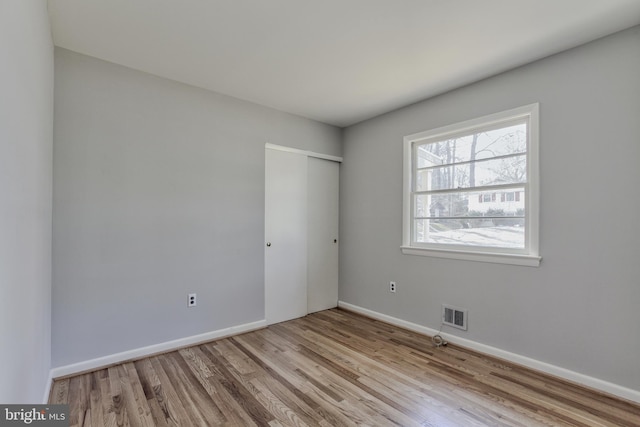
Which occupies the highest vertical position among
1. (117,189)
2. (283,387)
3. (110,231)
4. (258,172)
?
(258,172)

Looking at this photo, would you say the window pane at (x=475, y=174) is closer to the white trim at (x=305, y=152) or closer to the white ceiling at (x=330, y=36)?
the white ceiling at (x=330, y=36)

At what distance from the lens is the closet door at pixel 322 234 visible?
159 inches

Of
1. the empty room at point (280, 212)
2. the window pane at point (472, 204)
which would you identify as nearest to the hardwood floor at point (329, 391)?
the empty room at point (280, 212)

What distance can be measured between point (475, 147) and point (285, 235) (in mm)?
2261

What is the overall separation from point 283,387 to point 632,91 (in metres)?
3.17

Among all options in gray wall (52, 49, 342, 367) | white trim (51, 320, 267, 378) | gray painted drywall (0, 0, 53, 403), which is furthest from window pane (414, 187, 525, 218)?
gray painted drywall (0, 0, 53, 403)

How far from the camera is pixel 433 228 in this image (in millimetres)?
3340

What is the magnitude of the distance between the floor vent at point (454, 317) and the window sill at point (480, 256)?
1.67 feet

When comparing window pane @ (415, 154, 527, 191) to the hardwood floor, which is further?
window pane @ (415, 154, 527, 191)

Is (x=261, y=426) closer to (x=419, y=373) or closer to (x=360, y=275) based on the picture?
(x=419, y=373)

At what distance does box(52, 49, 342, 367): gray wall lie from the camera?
239 centimetres

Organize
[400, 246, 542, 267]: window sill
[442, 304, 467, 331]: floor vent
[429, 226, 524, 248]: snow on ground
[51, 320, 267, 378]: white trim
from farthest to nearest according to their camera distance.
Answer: [442, 304, 467, 331]: floor vent → [429, 226, 524, 248]: snow on ground → [400, 246, 542, 267]: window sill → [51, 320, 267, 378]: white trim

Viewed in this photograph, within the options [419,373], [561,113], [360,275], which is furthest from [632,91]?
[360,275]

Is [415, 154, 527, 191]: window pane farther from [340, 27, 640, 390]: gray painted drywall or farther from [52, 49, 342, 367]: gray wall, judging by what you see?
[52, 49, 342, 367]: gray wall
